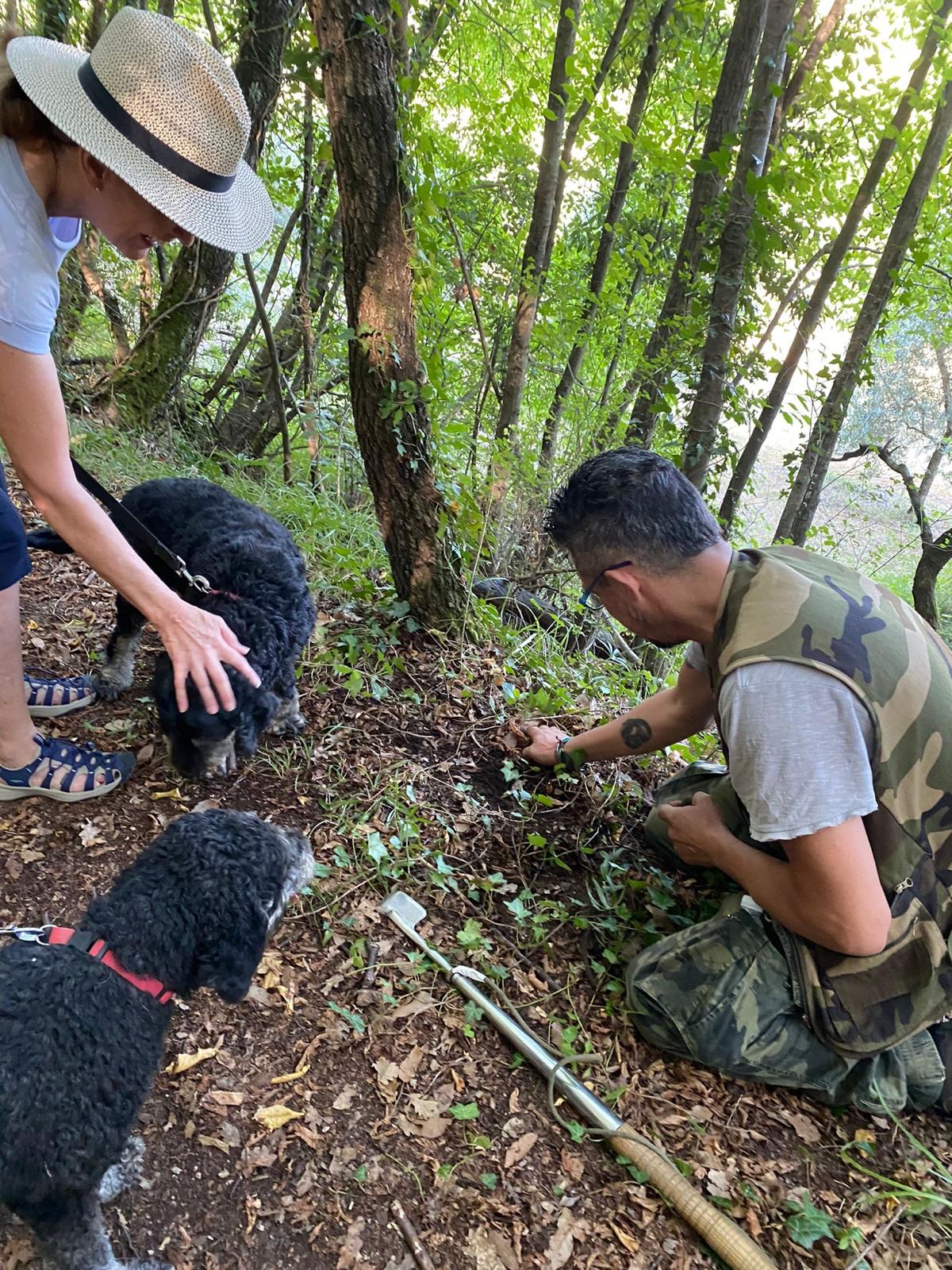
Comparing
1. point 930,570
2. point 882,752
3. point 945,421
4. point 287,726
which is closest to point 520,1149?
point 882,752

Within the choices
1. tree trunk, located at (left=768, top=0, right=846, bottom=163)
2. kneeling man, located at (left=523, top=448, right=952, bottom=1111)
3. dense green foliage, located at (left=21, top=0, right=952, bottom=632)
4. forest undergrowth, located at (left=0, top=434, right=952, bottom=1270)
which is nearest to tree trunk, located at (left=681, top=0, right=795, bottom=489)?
dense green foliage, located at (left=21, top=0, right=952, bottom=632)

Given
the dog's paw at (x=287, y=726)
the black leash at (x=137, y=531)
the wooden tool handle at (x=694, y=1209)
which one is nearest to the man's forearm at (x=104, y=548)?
the black leash at (x=137, y=531)

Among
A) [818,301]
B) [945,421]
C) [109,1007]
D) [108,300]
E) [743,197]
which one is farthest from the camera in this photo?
[945,421]

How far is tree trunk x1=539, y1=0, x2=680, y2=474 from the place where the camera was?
6574mm

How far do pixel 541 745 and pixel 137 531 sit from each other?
2088mm

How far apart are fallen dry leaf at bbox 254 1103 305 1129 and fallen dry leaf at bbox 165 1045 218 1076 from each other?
0.23m

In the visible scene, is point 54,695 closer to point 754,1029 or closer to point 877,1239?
point 754,1029

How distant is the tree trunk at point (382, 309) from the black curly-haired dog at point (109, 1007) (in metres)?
2.22

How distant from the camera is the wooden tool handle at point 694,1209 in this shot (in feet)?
6.33

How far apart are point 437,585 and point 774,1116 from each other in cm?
286

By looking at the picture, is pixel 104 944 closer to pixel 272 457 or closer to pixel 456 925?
pixel 456 925

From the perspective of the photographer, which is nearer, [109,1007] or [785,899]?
[109,1007]

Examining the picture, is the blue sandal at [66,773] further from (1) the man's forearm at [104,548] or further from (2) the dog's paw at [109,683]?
(1) the man's forearm at [104,548]

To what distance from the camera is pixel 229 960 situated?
1836 millimetres
